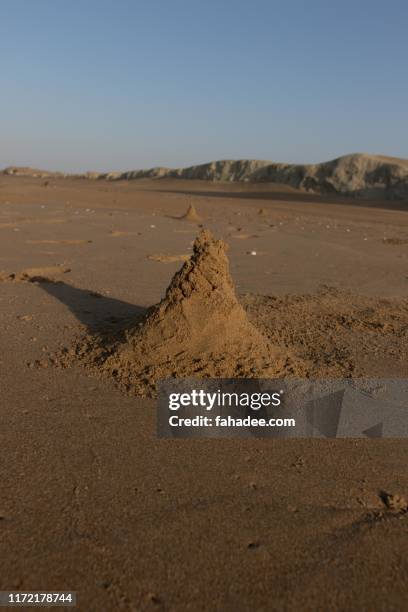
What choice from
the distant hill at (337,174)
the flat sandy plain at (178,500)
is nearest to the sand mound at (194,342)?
the flat sandy plain at (178,500)

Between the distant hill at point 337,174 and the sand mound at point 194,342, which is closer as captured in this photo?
the sand mound at point 194,342

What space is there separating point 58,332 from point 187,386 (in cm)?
149

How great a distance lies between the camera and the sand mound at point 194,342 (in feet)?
10.7

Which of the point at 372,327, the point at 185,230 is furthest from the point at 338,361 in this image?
the point at 185,230

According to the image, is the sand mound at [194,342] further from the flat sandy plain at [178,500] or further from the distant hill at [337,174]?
the distant hill at [337,174]

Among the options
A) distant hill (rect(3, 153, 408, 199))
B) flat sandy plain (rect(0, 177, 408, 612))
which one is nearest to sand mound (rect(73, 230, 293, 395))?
flat sandy plain (rect(0, 177, 408, 612))

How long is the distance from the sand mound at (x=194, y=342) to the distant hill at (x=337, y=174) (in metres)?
32.6

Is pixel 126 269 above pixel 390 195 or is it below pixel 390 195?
below

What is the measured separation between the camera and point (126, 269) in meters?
7.04

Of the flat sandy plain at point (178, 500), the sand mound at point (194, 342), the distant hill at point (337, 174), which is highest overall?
the distant hill at point (337, 174)

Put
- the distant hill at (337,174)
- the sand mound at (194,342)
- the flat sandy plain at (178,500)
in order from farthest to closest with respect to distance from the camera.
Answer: the distant hill at (337,174) → the sand mound at (194,342) → the flat sandy plain at (178,500)

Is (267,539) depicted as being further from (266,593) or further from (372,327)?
(372,327)

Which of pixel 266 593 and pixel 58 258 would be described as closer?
pixel 266 593

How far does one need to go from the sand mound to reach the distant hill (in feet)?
107
